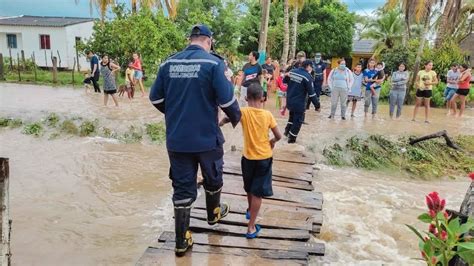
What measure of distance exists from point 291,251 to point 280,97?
8.70 m

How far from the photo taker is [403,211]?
626 cm

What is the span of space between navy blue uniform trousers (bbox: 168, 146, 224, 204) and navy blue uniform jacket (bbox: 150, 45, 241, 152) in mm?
79

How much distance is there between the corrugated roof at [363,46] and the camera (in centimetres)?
3382

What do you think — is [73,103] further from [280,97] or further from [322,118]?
[322,118]

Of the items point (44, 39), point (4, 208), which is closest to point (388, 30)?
point (44, 39)

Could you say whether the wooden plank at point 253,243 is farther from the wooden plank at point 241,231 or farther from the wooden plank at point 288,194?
the wooden plank at point 288,194

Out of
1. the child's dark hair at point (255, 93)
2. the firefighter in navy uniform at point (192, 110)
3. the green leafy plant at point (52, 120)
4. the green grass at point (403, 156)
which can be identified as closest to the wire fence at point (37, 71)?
the green leafy plant at point (52, 120)

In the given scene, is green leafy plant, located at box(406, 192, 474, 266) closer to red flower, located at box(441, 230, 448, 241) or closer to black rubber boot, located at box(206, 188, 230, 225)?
red flower, located at box(441, 230, 448, 241)

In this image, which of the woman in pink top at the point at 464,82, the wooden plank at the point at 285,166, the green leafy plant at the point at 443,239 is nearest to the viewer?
the green leafy plant at the point at 443,239

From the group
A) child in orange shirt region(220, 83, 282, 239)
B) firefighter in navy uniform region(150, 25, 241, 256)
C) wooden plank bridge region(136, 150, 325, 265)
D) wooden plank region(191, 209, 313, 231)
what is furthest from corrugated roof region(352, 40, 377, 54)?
firefighter in navy uniform region(150, 25, 241, 256)

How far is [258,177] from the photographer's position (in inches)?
161

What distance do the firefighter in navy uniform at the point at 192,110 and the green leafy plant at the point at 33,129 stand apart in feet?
26.1

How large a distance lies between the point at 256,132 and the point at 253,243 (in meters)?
1.05

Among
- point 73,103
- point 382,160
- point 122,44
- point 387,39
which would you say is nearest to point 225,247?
point 382,160
